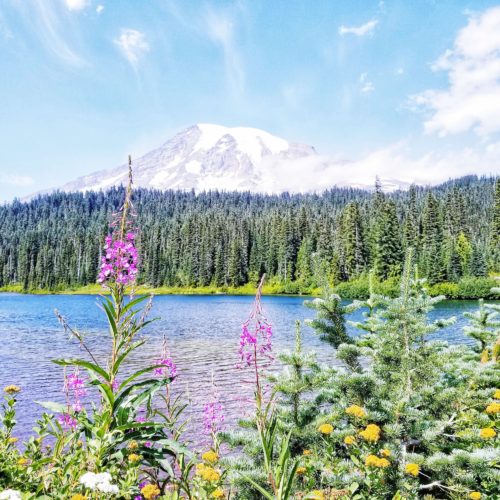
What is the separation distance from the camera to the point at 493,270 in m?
85.9

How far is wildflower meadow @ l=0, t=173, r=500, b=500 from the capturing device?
337 centimetres

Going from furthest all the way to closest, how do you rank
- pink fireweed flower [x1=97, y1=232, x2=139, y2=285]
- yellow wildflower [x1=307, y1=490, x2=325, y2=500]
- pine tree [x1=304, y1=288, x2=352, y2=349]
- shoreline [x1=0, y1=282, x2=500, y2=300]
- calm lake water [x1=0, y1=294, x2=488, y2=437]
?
shoreline [x1=0, y1=282, x2=500, y2=300]
calm lake water [x1=0, y1=294, x2=488, y2=437]
pine tree [x1=304, y1=288, x2=352, y2=349]
pink fireweed flower [x1=97, y1=232, x2=139, y2=285]
yellow wildflower [x1=307, y1=490, x2=325, y2=500]

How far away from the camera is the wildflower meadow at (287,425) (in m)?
3.37

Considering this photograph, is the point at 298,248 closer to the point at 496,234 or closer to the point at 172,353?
the point at 496,234

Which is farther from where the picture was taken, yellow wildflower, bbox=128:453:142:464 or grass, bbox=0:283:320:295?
grass, bbox=0:283:320:295

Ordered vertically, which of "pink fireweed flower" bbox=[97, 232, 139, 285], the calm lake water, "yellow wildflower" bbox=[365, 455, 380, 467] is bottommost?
the calm lake water

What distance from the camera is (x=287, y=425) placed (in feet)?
17.3

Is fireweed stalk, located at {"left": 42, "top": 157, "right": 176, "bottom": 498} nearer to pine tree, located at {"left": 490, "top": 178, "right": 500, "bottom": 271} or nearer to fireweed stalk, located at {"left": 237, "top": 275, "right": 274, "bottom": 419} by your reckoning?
fireweed stalk, located at {"left": 237, "top": 275, "right": 274, "bottom": 419}

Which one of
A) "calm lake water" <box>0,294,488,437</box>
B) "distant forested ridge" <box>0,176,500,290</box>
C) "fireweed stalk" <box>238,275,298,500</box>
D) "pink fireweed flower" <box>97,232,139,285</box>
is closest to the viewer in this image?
"fireweed stalk" <box>238,275,298,500</box>

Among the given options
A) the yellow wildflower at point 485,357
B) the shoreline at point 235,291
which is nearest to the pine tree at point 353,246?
the shoreline at point 235,291

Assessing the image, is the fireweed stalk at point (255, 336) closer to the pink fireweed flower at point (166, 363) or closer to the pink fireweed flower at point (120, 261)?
the pink fireweed flower at point (120, 261)

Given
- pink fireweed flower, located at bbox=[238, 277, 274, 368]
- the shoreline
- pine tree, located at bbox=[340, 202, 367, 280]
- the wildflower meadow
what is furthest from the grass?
pink fireweed flower, located at bbox=[238, 277, 274, 368]

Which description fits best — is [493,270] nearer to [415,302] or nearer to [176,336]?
[176,336]

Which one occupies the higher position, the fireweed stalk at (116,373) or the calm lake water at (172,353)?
the fireweed stalk at (116,373)
